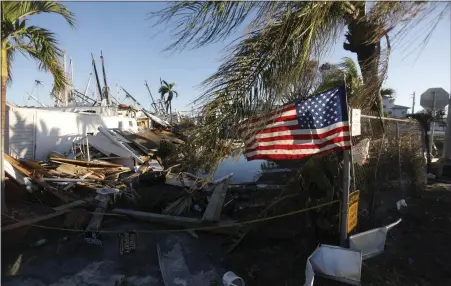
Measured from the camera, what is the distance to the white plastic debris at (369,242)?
14.7ft

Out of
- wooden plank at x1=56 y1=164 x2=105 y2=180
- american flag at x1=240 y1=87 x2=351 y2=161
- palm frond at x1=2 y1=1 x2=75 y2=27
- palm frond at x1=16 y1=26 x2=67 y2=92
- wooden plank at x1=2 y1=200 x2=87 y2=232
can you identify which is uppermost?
palm frond at x1=2 y1=1 x2=75 y2=27

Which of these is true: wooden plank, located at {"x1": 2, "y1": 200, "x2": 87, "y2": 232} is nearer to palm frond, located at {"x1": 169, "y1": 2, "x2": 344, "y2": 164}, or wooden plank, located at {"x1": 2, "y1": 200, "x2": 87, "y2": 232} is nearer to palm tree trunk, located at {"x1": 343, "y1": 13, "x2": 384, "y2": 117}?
palm frond, located at {"x1": 169, "y1": 2, "x2": 344, "y2": 164}

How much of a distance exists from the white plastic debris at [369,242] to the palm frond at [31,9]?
7.09 metres

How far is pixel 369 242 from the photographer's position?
465 centimetres

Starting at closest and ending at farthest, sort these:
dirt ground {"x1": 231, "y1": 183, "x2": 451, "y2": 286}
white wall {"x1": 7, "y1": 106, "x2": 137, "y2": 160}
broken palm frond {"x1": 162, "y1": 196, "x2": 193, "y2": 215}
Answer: dirt ground {"x1": 231, "y1": 183, "x2": 451, "y2": 286} → broken palm frond {"x1": 162, "y1": 196, "x2": 193, "y2": 215} → white wall {"x1": 7, "y1": 106, "x2": 137, "y2": 160}

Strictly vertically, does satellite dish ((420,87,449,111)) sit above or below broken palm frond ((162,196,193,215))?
above

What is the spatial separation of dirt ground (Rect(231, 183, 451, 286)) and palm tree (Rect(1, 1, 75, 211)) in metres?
5.69

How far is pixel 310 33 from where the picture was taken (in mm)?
4160

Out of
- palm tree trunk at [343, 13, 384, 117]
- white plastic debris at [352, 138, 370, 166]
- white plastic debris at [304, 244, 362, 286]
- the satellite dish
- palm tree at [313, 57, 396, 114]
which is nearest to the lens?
white plastic debris at [304, 244, 362, 286]

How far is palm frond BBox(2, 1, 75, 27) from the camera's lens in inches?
238

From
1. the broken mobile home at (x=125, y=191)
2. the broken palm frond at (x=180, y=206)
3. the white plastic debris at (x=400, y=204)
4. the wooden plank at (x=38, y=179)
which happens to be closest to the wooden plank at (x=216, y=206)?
the broken mobile home at (x=125, y=191)

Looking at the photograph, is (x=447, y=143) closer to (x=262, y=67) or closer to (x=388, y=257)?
(x=388, y=257)

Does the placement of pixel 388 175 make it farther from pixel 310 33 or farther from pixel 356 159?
pixel 310 33

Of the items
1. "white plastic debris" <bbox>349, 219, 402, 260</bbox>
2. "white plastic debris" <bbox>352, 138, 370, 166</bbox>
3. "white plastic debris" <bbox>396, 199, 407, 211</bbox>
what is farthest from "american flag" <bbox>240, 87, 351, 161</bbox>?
"white plastic debris" <bbox>396, 199, 407, 211</bbox>
